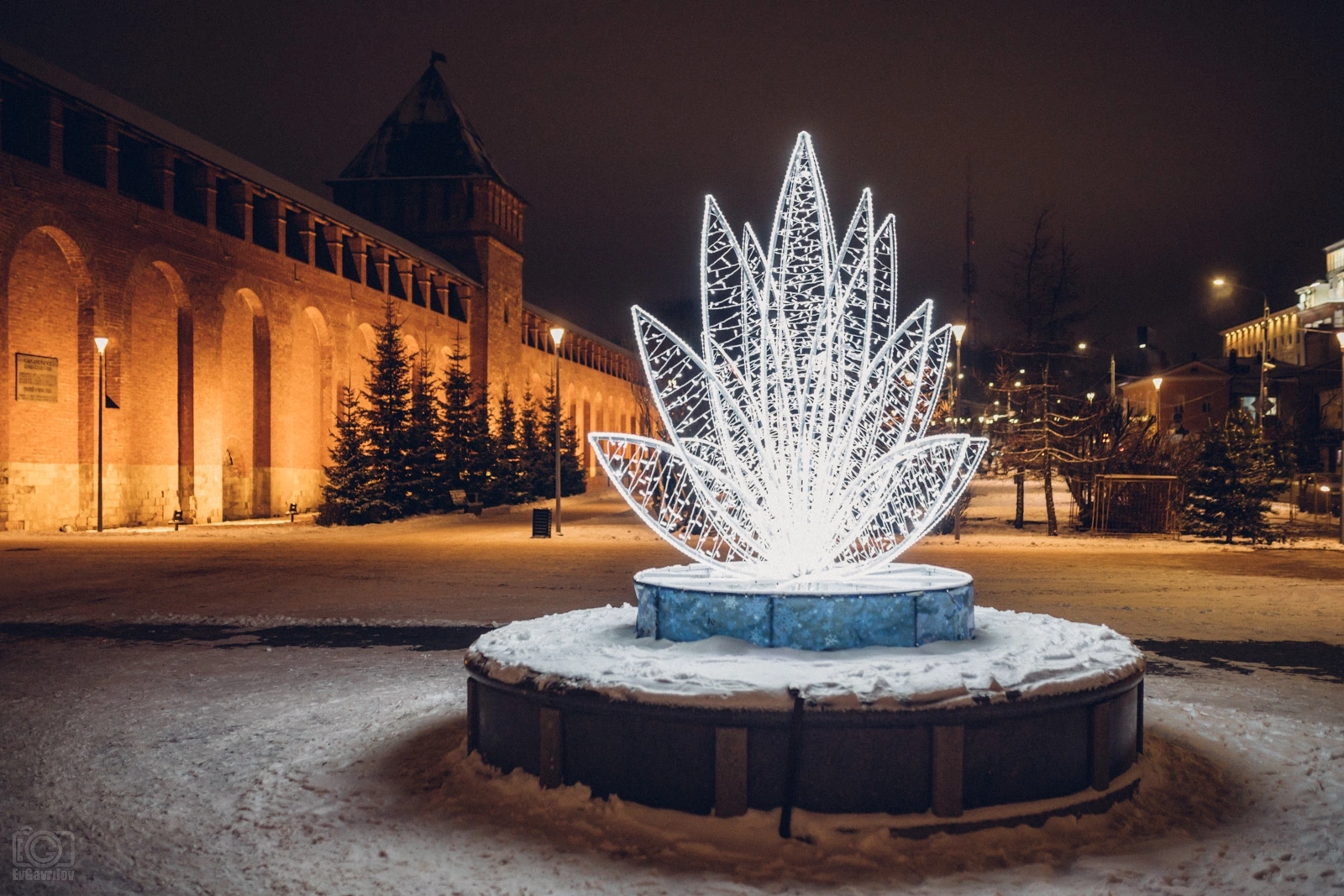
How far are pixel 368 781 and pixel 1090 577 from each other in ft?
46.0

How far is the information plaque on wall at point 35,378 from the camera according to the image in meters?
27.6

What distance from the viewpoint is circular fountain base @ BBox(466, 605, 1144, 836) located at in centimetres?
534

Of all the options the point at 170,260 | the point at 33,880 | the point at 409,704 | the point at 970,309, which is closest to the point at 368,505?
the point at 170,260

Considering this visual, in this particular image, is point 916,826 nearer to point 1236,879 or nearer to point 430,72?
point 1236,879

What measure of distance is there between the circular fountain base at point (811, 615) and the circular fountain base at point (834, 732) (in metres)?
0.55

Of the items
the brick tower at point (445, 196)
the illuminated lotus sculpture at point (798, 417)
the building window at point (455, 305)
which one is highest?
the brick tower at point (445, 196)

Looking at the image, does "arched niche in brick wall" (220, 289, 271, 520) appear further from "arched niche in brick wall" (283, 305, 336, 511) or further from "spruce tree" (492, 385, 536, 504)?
"spruce tree" (492, 385, 536, 504)

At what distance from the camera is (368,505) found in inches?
1357

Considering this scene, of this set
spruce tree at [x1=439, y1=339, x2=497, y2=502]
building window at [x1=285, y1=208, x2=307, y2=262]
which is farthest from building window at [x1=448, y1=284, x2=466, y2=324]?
building window at [x1=285, y1=208, x2=307, y2=262]

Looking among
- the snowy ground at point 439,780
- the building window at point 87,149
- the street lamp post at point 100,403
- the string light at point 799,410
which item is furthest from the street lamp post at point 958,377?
the building window at point 87,149

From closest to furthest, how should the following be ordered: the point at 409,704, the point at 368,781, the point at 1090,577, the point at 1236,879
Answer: the point at 1236,879, the point at 368,781, the point at 409,704, the point at 1090,577

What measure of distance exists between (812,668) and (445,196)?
182 feet

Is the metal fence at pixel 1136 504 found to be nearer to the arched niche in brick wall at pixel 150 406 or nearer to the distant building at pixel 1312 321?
the arched niche in brick wall at pixel 150 406

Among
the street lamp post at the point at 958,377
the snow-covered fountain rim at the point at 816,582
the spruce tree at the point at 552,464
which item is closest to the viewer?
the snow-covered fountain rim at the point at 816,582
